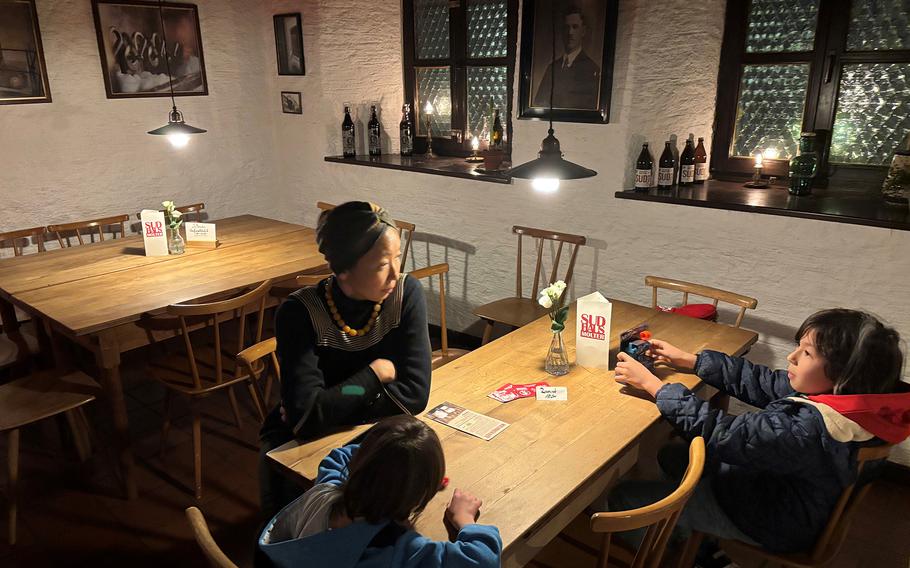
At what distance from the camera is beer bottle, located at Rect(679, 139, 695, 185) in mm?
3125

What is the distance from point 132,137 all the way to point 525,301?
2.89m

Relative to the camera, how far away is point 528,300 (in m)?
3.48

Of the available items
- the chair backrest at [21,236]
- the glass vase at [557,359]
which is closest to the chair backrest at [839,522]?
the glass vase at [557,359]

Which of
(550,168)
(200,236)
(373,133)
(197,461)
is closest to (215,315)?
(197,461)

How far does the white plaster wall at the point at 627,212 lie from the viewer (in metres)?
2.63

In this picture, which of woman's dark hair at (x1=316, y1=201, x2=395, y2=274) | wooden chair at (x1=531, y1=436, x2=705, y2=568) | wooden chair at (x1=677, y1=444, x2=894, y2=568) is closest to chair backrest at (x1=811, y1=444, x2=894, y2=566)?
wooden chair at (x1=677, y1=444, x2=894, y2=568)

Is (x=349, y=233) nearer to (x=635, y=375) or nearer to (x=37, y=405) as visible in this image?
(x=635, y=375)

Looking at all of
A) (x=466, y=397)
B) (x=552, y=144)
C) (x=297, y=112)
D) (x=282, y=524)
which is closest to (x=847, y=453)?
(x=466, y=397)

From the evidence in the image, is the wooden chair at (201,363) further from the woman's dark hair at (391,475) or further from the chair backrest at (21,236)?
the chair backrest at (21,236)

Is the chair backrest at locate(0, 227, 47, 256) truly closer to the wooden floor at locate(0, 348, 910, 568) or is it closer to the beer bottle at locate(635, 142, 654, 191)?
the wooden floor at locate(0, 348, 910, 568)

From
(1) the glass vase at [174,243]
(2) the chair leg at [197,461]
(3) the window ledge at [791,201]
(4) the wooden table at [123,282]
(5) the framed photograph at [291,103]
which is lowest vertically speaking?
(2) the chair leg at [197,461]

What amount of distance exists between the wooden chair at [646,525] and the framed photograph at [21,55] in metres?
3.95

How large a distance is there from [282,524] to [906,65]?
2.98 metres

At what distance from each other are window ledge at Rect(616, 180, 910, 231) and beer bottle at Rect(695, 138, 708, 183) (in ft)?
0.14
